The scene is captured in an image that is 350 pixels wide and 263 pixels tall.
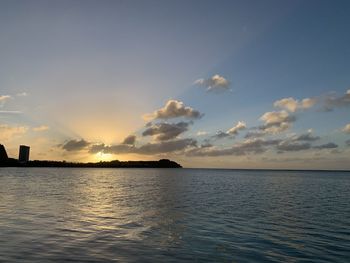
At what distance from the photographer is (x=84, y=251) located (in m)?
21.7

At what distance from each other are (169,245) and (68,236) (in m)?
8.19

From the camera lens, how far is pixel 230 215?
133ft

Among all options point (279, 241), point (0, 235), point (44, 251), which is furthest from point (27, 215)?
point (279, 241)

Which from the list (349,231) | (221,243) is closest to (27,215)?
(221,243)

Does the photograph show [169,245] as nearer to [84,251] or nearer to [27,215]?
[84,251]

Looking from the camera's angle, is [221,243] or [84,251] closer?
[84,251]

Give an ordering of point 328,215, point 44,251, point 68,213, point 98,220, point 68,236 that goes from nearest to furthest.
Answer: point 44,251
point 68,236
point 98,220
point 68,213
point 328,215

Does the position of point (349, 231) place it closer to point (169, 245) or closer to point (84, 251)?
point (169, 245)

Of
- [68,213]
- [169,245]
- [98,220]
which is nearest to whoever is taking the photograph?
[169,245]

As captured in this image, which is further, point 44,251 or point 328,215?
point 328,215

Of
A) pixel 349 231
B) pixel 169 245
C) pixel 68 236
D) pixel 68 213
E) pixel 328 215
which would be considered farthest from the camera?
pixel 328 215

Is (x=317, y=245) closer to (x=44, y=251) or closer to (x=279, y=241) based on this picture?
(x=279, y=241)

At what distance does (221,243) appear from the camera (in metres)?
25.4

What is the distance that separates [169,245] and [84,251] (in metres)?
6.28
